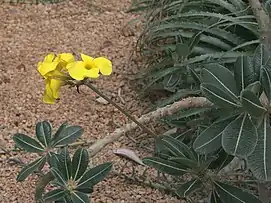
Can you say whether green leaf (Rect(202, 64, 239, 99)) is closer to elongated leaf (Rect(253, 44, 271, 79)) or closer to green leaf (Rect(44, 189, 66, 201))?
elongated leaf (Rect(253, 44, 271, 79))

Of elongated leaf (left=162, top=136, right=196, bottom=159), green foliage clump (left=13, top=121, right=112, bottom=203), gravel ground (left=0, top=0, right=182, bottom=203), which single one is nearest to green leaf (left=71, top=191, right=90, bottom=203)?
green foliage clump (left=13, top=121, right=112, bottom=203)

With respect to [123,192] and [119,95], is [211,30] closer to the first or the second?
[119,95]

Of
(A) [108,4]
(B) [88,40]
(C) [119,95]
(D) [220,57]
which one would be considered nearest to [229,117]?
(D) [220,57]

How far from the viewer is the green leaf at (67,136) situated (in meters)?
→ 1.76

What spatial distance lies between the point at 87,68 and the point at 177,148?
0.35m

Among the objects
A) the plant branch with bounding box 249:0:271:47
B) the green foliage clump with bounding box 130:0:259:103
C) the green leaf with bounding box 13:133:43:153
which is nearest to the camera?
the green leaf with bounding box 13:133:43:153

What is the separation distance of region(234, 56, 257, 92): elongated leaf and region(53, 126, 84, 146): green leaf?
0.47m

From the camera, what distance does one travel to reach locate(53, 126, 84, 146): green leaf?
5.78 feet

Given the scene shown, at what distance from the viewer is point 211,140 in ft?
4.97

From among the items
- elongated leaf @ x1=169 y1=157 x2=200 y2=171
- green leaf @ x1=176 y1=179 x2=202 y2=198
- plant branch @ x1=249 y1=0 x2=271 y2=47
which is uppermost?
plant branch @ x1=249 y1=0 x2=271 y2=47

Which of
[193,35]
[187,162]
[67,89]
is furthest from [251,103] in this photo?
[67,89]

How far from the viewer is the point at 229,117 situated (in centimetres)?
150

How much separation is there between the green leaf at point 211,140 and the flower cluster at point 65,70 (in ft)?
0.90

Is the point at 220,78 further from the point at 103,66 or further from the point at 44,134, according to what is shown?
the point at 44,134
